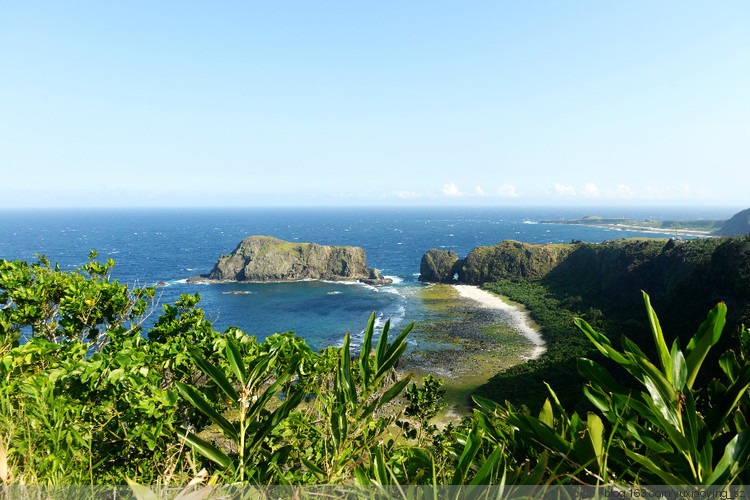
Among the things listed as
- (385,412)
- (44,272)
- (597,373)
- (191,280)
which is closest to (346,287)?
(191,280)

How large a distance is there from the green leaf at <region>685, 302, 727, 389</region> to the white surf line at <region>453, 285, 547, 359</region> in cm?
4226

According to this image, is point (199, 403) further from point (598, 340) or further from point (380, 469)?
point (598, 340)

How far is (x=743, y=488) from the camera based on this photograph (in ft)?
4.33

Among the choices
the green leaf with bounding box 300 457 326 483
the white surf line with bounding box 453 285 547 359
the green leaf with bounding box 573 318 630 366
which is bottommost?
the white surf line with bounding box 453 285 547 359

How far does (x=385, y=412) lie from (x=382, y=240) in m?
122

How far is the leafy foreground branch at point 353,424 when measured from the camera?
1.31 meters

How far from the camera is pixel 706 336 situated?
3.84ft

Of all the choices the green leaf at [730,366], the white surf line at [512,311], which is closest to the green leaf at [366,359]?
the green leaf at [730,366]

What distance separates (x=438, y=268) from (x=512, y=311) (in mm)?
23230

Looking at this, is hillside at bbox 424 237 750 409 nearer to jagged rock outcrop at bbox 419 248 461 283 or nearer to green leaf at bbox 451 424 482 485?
jagged rock outcrop at bbox 419 248 461 283

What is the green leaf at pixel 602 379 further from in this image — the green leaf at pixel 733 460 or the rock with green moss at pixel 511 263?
the rock with green moss at pixel 511 263

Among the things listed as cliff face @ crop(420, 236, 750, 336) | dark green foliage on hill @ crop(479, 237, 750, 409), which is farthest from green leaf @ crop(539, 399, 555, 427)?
cliff face @ crop(420, 236, 750, 336)

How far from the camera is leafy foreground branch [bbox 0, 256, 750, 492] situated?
131cm

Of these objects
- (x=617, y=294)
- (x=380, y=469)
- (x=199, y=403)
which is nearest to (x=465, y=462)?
(x=380, y=469)
